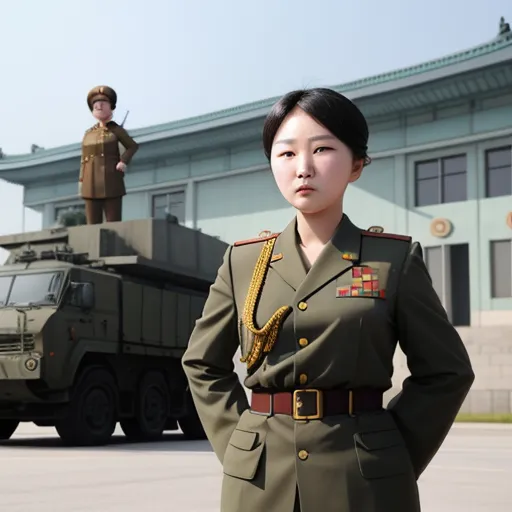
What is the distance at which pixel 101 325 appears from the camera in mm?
13031

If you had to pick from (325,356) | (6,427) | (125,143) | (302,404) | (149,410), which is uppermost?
(125,143)

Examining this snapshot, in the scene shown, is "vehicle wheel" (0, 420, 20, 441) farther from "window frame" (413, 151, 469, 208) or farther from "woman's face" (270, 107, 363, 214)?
"window frame" (413, 151, 469, 208)

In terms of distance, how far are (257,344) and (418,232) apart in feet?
82.2

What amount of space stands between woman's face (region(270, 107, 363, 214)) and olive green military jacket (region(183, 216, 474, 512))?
5.7 inches

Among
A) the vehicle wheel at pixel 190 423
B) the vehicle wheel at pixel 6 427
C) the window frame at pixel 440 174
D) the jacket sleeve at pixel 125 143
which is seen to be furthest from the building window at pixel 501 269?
the vehicle wheel at pixel 6 427

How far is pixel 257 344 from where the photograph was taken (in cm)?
279

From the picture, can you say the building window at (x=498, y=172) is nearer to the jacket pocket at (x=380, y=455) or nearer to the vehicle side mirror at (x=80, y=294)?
the vehicle side mirror at (x=80, y=294)

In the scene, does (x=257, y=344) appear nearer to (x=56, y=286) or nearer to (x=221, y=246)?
(x=56, y=286)

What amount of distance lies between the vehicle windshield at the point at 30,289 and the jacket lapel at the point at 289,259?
9.78 metres

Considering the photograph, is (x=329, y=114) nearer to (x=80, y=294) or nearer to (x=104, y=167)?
(x=80, y=294)

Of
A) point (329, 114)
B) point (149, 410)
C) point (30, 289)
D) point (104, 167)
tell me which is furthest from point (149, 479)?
point (104, 167)

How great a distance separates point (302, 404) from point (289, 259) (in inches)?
16.4

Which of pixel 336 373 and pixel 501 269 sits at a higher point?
pixel 501 269

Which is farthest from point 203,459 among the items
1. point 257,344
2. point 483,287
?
point 483,287
